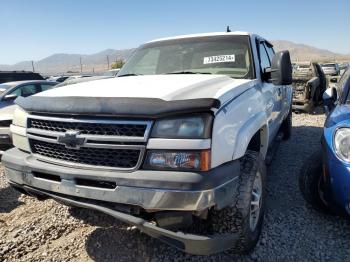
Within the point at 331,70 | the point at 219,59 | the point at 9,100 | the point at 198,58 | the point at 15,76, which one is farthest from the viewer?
the point at 331,70

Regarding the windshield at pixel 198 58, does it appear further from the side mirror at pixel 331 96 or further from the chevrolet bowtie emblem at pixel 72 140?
the chevrolet bowtie emblem at pixel 72 140

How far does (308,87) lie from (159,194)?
30.6 feet

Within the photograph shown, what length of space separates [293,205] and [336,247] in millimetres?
835

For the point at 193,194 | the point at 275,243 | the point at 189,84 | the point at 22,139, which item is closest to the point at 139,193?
the point at 193,194

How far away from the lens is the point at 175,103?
2238 mm

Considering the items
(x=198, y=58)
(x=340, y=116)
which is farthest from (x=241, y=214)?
(x=198, y=58)

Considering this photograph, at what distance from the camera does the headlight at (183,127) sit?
221 centimetres

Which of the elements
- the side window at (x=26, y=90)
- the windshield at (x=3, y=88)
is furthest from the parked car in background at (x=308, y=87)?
the windshield at (x=3, y=88)

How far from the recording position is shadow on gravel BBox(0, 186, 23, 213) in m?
4.08

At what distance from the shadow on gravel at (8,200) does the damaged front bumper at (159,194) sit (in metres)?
1.83

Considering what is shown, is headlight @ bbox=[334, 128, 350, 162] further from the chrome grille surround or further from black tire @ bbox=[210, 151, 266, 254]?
the chrome grille surround

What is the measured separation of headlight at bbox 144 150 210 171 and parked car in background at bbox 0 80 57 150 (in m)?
4.29

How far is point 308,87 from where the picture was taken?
10430 millimetres

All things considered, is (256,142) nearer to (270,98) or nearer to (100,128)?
(270,98)
